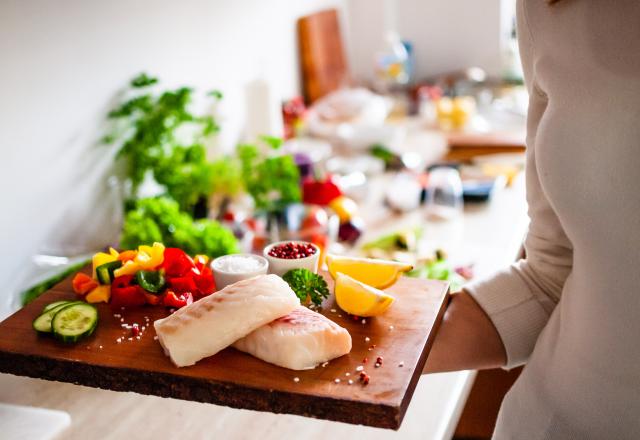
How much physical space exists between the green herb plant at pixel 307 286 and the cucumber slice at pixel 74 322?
252 mm

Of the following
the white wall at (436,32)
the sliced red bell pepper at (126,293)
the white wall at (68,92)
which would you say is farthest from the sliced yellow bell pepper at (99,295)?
the white wall at (436,32)

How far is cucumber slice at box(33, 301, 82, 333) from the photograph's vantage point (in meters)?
0.94

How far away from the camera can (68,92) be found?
157 centimetres

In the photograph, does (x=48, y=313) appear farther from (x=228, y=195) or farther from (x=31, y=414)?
(x=228, y=195)

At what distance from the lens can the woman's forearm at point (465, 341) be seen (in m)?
1.07

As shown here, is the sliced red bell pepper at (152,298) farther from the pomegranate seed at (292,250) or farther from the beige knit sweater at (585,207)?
the beige knit sweater at (585,207)

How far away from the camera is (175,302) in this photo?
0.99 meters

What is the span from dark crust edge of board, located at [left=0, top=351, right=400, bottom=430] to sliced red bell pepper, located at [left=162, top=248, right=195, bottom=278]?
20 cm

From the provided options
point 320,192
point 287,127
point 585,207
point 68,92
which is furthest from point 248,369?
point 287,127

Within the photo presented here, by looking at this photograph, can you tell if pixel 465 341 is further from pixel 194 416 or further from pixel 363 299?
pixel 194 416

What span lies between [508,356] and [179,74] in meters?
1.28

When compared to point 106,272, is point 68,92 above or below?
above

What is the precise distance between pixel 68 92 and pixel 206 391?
3.09 feet

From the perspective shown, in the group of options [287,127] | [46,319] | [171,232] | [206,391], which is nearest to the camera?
[206,391]
